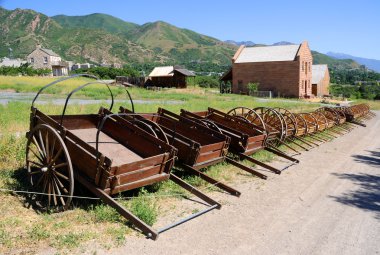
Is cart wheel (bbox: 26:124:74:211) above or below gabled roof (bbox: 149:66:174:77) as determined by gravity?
below

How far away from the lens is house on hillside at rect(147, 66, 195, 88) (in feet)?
172

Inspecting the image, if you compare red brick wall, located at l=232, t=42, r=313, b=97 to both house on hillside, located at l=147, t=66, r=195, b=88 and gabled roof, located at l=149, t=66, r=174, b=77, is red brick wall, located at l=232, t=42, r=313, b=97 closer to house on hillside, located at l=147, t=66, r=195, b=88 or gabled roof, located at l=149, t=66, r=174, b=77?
house on hillside, located at l=147, t=66, r=195, b=88

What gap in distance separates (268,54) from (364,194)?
41514 mm

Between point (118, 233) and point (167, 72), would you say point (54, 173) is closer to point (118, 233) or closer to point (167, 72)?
point (118, 233)

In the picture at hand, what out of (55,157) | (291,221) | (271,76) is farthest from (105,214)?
(271,76)

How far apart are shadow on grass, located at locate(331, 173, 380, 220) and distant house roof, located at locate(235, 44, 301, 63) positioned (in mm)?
36979

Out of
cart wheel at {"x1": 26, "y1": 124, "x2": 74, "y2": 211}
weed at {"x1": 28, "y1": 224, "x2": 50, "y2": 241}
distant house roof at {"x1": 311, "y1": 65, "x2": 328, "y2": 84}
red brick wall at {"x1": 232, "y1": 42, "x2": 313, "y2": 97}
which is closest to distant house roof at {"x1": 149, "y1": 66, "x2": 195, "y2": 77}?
red brick wall at {"x1": 232, "y1": 42, "x2": 313, "y2": 97}

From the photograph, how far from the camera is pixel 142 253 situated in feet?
14.3

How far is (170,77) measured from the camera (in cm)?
5384

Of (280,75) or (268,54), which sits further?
(268,54)

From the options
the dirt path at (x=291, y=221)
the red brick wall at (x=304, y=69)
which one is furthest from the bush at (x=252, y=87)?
the dirt path at (x=291, y=221)

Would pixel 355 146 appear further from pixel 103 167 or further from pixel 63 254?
pixel 63 254

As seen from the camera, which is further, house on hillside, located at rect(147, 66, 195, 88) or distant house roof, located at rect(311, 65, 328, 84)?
distant house roof, located at rect(311, 65, 328, 84)

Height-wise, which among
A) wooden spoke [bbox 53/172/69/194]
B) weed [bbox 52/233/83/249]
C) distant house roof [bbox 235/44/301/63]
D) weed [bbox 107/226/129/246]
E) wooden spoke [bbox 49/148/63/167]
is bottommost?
weed [bbox 107/226/129/246]
